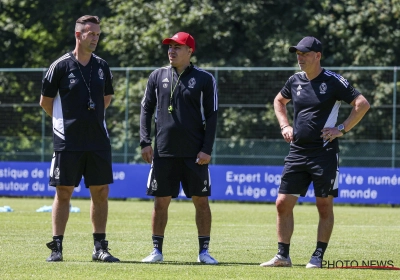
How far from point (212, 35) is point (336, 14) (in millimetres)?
3635

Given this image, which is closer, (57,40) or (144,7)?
(144,7)

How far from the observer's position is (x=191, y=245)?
1142 centimetres

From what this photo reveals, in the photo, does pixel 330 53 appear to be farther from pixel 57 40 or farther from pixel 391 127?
pixel 57 40

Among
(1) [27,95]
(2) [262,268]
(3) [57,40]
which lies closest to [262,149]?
(1) [27,95]

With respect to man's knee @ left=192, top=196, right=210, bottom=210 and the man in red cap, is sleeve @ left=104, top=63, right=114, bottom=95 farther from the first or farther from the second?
man's knee @ left=192, top=196, right=210, bottom=210

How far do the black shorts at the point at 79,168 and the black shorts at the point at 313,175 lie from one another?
5.63 ft

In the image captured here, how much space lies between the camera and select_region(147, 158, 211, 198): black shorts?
946 centimetres

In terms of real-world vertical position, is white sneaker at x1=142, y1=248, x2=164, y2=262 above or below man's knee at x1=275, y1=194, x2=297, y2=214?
below

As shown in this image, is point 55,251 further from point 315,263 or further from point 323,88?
point 323,88

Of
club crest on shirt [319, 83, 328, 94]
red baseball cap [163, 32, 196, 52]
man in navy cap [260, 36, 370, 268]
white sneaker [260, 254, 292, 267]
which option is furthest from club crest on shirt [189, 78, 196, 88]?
white sneaker [260, 254, 292, 267]

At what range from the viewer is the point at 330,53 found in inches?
1084

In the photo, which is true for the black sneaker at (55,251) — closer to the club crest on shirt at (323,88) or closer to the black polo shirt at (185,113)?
the black polo shirt at (185,113)

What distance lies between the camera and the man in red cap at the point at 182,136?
372 inches

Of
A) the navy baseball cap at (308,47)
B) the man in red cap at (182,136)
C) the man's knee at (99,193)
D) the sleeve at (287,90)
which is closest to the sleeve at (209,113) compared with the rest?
the man in red cap at (182,136)
